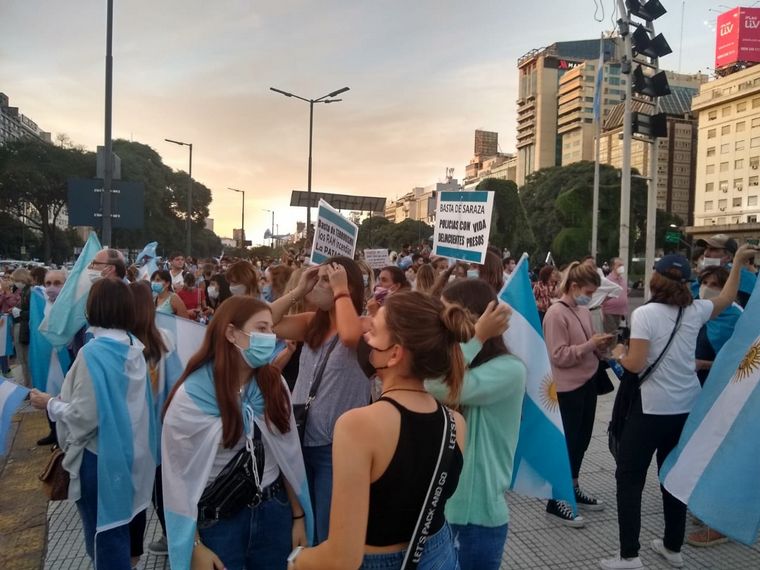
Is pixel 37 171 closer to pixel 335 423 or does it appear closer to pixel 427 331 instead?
pixel 335 423

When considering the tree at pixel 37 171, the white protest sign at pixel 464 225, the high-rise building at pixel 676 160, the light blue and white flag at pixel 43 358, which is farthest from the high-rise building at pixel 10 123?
the white protest sign at pixel 464 225

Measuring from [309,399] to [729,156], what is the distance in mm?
88172

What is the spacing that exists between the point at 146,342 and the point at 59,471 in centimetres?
75

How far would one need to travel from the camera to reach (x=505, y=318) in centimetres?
248

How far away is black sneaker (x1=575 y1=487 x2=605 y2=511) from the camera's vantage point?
4.60m

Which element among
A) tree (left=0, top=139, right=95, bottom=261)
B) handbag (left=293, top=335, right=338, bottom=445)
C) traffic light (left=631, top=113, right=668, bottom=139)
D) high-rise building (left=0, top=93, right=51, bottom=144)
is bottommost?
handbag (left=293, top=335, right=338, bottom=445)

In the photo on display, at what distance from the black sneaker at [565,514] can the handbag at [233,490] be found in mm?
2664

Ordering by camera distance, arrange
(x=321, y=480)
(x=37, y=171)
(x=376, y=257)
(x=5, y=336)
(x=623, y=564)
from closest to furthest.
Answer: (x=321, y=480), (x=623, y=564), (x=5, y=336), (x=376, y=257), (x=37, y=171)

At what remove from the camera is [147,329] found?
3412 mm

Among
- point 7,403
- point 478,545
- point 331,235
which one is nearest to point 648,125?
point 331,235

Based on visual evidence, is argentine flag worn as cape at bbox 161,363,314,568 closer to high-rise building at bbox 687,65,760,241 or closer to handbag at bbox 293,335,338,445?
handbag at bbox 293,335,338,445

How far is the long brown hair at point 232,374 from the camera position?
2430mm

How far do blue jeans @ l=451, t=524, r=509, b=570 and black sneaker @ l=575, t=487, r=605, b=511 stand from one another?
242 cm

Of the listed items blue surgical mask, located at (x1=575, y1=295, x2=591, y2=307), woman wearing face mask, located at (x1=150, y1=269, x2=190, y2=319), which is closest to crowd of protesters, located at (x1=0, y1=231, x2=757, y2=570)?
blue surgical mask, located at (x1=575, y1=295, x2=591, y2=307)
